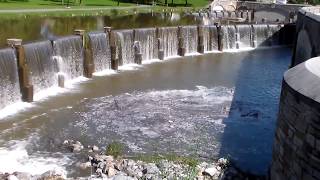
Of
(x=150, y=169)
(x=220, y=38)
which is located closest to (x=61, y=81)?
(x=150, y=169)

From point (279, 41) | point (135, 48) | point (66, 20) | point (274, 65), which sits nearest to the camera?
point (135, 48)

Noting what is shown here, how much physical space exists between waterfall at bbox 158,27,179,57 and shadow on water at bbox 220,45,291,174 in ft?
18.4

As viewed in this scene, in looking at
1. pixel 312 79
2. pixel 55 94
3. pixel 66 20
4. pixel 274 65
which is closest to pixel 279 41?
pixel 274 65

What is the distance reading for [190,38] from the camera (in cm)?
4119

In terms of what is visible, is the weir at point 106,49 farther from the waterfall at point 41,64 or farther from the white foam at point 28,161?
the white foam at point 28,161

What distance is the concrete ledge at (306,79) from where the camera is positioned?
10.3 m

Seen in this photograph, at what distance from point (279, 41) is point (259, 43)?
128 inches

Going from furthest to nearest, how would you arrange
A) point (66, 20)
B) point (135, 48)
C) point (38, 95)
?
point (66, 20) < point (135, 48) < point (38, 95)

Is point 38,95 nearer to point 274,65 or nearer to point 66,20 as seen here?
point 274,65

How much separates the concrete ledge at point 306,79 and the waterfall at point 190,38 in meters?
28.0

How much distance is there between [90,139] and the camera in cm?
1872

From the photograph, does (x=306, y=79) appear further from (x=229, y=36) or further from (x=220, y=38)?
(x=229, y=36)

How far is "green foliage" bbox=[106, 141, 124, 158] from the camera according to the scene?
1691cm

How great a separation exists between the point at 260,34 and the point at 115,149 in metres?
34.3
